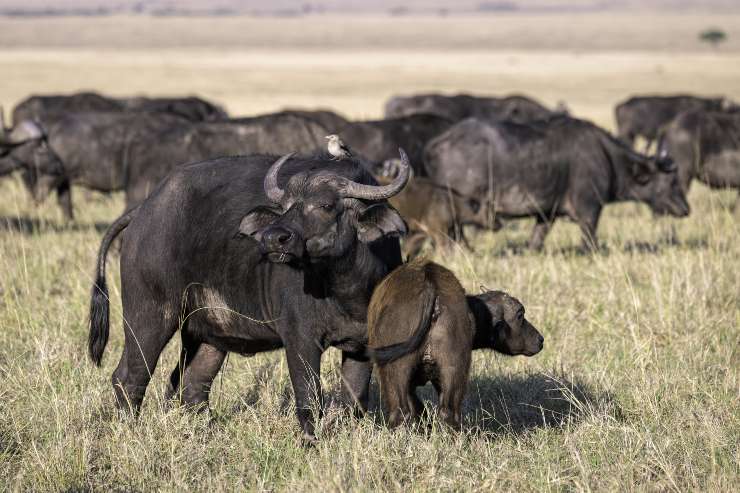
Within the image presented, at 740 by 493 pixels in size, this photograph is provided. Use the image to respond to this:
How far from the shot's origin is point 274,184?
5254 millimetres

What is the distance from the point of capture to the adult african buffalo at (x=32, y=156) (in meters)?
14.8

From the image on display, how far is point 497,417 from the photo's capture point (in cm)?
605

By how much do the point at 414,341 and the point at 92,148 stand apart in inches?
459

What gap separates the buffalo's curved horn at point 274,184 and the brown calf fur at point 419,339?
66cm

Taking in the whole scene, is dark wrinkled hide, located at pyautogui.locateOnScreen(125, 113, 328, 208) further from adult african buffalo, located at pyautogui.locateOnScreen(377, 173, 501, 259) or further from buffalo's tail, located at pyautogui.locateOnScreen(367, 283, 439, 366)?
buffalo's tail, located at pyautogui.locateOnScreen(367, 283, 439, 366)

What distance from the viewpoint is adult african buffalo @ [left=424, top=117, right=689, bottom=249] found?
40.0 feet

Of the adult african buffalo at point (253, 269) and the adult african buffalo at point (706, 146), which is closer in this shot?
the adult african buffalo at point (253, 269)

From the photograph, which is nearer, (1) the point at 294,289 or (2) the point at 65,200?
(1) the point at 294,289

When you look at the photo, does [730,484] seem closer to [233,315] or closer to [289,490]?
[289,490]

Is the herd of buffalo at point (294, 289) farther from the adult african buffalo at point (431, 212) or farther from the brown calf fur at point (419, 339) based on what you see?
the adult african buffalo at point (431, 212)

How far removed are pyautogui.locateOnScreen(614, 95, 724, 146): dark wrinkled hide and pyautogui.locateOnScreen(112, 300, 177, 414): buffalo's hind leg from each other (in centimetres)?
2598

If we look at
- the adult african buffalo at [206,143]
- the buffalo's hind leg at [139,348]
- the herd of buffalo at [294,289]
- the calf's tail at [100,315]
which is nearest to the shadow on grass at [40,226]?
the adult african buffalo at [206,143]

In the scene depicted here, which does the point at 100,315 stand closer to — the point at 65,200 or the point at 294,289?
the point at 294,289

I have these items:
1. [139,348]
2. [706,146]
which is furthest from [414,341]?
[706,146]
